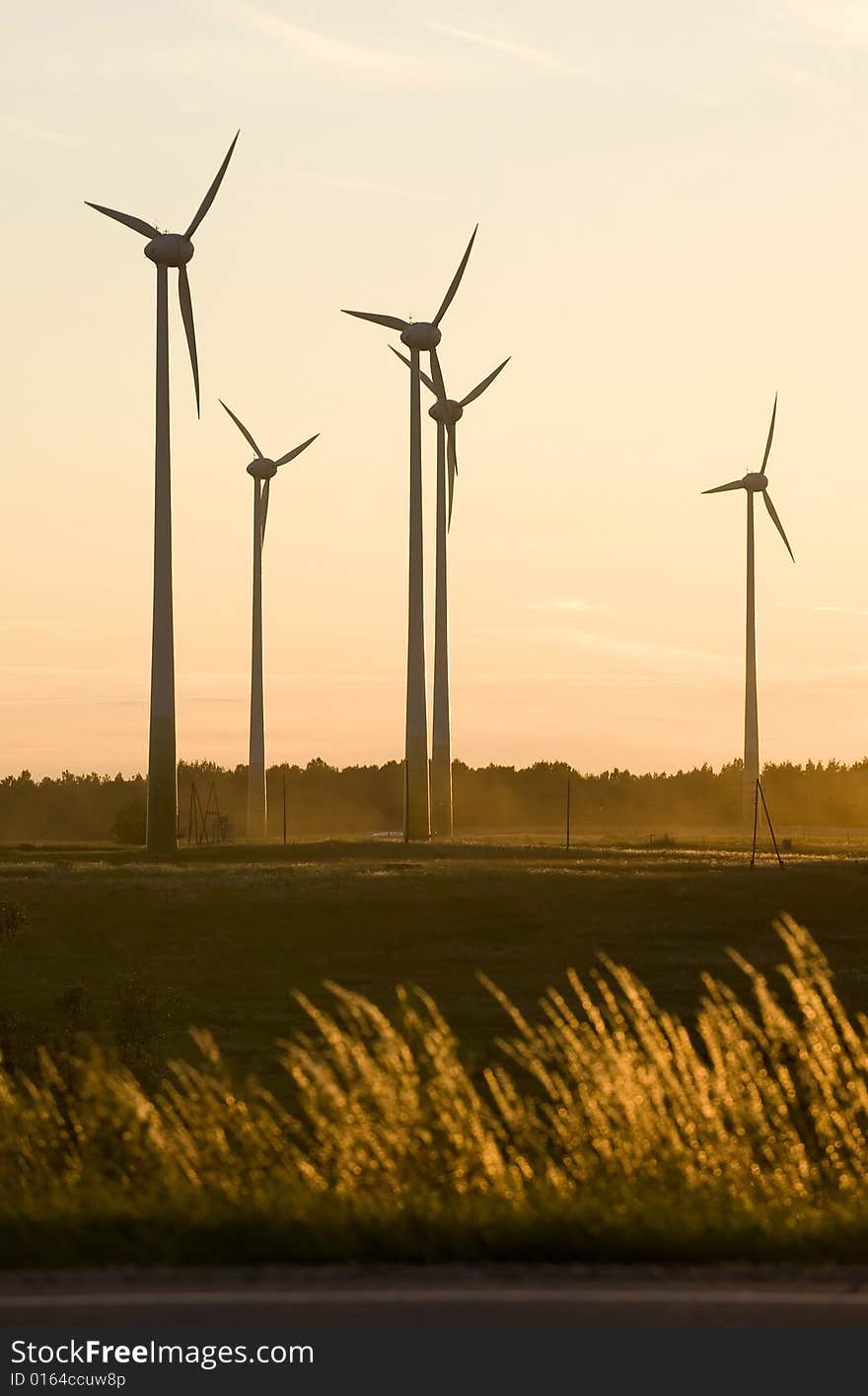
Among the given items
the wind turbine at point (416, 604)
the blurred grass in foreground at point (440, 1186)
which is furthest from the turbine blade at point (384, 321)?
the blurred grass in foreground at point (440, 1186)

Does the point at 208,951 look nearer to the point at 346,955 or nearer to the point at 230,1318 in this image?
the point at 346,955

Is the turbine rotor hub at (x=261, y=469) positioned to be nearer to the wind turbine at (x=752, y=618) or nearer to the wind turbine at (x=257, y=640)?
the wind turbine at (x=257, y=640)

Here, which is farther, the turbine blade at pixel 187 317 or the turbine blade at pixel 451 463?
the turbine blade at pixel 451 463

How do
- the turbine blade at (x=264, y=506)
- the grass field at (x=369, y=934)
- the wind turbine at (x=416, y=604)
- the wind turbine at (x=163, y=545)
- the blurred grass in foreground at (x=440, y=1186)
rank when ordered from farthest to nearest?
the turbine blade at (x=264, y=506) → the wind turbine at (x=416, y=604) → the wind turbine at (x=163, y=545) → the grass field at (x=369, y=934) → the blurred grass in foreground at (x=440, y=1186)

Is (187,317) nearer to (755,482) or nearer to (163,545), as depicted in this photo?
(163,545)

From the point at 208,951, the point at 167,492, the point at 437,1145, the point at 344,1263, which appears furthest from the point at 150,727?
the point at 344,1263

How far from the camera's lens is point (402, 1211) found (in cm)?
1238

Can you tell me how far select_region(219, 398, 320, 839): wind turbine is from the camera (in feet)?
348

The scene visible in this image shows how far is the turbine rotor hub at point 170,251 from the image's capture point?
3268 inches

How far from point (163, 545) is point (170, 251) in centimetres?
1492

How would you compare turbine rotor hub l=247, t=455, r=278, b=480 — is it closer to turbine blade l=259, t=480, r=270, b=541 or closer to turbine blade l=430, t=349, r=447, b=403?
turbine blade l=259, t=480, r=270, b=541

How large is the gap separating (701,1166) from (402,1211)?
11.8 feet

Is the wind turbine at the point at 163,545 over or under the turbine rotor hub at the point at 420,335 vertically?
under

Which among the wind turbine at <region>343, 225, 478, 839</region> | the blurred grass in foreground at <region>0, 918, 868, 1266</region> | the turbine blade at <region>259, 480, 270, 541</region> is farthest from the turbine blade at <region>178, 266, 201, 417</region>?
the blurred grass in foreground at <region>0, 918, 868, 1266</region>
